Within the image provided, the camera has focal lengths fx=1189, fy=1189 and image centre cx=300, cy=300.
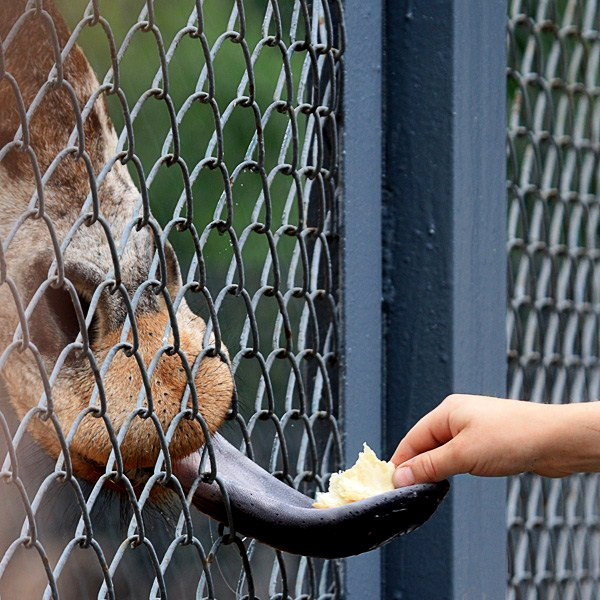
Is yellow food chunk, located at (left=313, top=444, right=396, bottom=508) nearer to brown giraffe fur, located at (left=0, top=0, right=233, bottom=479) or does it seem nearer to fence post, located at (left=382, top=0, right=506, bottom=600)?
brown giraffe fur, located at (left=0, top=0, right=233, bottom=479)

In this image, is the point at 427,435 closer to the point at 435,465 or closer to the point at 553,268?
the point at 435,465

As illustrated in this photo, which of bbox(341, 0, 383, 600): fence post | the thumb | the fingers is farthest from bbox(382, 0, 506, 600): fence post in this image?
the thumb

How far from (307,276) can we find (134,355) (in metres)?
0.44

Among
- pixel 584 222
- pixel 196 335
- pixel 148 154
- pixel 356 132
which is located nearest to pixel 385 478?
pixel 196 335

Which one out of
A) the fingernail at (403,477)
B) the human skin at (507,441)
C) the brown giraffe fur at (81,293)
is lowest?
the fingernail at (403,477)

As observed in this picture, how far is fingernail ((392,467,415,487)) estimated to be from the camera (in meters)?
1.37

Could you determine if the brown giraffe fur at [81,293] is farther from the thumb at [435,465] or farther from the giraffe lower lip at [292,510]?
the thumb at [435,465]

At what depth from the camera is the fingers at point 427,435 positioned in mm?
1420

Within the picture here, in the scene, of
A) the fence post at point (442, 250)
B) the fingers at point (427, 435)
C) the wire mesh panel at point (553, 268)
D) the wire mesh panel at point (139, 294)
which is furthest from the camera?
the wire mesh panel at point (553, 268)

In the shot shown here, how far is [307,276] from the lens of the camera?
5.60ft

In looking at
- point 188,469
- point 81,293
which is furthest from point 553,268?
point 81,293

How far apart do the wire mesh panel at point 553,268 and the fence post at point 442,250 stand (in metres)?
0.38

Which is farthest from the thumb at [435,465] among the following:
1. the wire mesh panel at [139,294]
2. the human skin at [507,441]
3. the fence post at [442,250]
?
the fence post at [442,250]

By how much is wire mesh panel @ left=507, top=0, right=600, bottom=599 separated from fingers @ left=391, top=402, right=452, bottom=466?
852 millimetres
